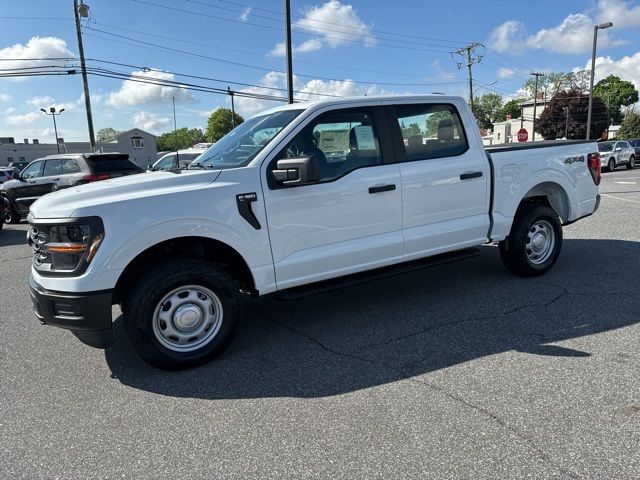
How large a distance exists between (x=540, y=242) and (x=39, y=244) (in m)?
5.11

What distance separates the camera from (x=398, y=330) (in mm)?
4262

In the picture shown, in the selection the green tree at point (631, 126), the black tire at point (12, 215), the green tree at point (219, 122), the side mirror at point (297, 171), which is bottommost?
the black tire at point (12, 215)

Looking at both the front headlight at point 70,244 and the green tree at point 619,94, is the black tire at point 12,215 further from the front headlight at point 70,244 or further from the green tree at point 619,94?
the green tree at point 619,94

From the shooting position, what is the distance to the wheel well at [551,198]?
18.2 ft

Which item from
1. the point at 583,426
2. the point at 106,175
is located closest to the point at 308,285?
the point at 583,426

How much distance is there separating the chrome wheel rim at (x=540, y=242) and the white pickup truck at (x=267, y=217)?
212 mm

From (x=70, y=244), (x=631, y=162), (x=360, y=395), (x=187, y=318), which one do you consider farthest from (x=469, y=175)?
(x=631, y=162)

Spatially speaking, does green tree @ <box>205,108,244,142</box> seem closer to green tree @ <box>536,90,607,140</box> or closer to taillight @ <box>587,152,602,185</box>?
green tree @ <box>536,90,607,140</box>

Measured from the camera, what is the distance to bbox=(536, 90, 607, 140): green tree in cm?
6844

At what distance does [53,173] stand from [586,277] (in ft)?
42.1

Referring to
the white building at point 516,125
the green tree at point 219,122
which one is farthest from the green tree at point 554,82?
the green tree at point 219,122

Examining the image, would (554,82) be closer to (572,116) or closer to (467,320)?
(572,116)

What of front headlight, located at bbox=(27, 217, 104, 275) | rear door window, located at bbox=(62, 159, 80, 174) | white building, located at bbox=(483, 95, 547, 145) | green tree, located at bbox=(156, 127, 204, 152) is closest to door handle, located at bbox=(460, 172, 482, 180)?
front headlight, located at bbox=(27, 217, 104, 275)

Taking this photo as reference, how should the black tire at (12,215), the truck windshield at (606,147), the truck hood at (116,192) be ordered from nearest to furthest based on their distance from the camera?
the truck hood at (116,192) < the black tire at (12,215) < the truck windshield at (606,147)
